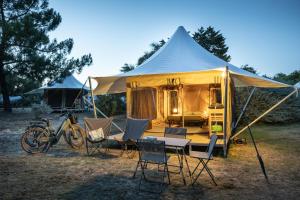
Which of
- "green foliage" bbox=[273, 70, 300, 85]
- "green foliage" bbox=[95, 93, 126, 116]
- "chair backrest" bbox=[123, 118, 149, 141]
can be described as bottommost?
"chair backrest" bbox=[123, 118, 149, 141]

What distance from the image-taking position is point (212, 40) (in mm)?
29172

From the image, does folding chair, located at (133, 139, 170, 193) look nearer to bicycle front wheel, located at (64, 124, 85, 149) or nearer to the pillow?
the pillow

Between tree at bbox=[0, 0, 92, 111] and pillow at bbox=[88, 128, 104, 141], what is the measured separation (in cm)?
1199

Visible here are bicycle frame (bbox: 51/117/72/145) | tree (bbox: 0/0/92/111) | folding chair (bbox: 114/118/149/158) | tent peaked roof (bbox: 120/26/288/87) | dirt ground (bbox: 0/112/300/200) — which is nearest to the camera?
dirt ground (bbox: 0/112/300/200)

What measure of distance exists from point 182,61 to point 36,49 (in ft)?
43.5

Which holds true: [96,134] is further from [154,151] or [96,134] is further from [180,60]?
[180,60]

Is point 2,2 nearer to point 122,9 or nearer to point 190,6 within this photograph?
point 122,9

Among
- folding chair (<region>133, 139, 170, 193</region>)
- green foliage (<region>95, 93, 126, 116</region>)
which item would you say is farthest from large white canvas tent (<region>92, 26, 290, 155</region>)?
green foliage (<region>95, 93, 126, 116</region>)

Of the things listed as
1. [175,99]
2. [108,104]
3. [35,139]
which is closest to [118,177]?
[35,139]

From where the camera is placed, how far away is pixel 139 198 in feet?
11.6

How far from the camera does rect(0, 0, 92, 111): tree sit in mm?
16312

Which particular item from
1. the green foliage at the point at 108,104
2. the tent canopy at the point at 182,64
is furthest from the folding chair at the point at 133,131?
the green foliage at the point at 108,104

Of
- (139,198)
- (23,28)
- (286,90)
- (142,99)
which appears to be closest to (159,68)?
(142,99)

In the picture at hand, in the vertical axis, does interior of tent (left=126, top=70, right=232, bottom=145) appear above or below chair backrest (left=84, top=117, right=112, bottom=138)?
above
